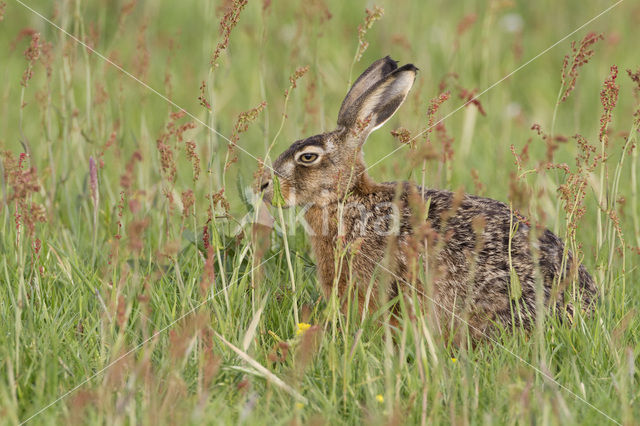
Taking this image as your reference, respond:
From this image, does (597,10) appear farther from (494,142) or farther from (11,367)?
(11,367)

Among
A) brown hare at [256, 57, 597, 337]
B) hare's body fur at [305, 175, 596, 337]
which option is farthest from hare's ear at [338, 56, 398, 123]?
hare's body fur at [305, 175, 596, 337]

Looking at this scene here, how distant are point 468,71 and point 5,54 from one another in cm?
520

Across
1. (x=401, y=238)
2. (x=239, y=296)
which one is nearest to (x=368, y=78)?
(x=401, y=238)

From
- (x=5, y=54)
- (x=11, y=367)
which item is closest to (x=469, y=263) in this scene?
(x=11, y=367)

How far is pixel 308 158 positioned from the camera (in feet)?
17.0

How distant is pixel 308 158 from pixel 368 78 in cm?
66

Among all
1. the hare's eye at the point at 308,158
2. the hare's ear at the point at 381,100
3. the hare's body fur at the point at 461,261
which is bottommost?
the hare's body fur at the point at 461,261

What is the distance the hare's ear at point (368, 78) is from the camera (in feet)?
17.5

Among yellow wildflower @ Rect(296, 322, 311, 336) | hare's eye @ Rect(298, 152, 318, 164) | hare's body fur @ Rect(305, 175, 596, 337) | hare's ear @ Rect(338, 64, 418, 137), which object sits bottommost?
yellow wildflower @ Rect(296, 322, 311, 336)

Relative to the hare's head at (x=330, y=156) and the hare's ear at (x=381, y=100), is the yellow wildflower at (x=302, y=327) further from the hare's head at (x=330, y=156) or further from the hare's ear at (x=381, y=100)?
the hare's ear at (x=381, y=100)

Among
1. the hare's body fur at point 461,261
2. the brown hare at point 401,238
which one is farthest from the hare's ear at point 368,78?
the hare's body fur at point 461,261

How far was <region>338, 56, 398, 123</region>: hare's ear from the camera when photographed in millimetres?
5320

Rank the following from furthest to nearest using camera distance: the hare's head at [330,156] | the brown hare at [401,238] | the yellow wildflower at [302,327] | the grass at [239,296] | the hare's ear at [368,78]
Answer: the hare's ear at [368,78], the hare's head at [330,156], the brown hare at [401,238], the yellow wildflower at [302,327], the grass at [239,296]

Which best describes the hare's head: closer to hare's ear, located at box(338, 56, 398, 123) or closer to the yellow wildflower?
hare's ear, located at box(338, 56, 398, 123)
